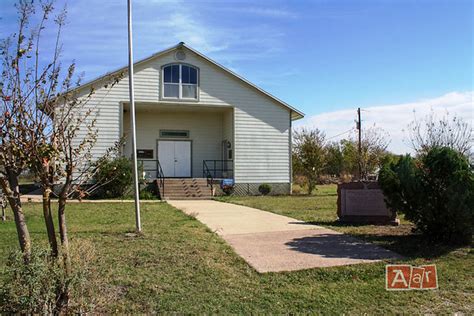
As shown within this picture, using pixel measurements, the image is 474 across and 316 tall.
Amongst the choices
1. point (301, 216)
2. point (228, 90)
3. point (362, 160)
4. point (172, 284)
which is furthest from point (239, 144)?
point (172, 284)

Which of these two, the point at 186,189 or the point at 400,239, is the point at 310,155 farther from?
the point at 400,239

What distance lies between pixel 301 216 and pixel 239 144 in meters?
12.0

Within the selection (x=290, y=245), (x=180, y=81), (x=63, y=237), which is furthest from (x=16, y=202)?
(x=180, y=81)

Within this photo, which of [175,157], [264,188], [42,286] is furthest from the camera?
[175,157]

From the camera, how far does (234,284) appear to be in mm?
5578

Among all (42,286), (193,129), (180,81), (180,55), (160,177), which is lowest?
(42,286)

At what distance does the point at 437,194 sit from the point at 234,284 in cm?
438

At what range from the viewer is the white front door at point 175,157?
24859 millimetres

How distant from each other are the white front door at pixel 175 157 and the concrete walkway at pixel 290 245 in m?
14.1

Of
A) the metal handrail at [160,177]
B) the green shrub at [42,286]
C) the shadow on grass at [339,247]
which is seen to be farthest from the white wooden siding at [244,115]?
the green shrub at [42,286]

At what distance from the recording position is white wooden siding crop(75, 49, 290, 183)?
22594 millimetres

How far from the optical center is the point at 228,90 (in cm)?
2392

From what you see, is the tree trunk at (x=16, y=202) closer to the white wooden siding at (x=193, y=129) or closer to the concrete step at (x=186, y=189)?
the concrete step at (x=186, y=189)

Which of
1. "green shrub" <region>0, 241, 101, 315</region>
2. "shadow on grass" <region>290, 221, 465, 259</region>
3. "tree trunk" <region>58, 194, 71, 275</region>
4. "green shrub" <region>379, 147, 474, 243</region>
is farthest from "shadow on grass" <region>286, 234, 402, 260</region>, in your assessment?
"tree trunk" <region>58, 194, 71, 275</region>
